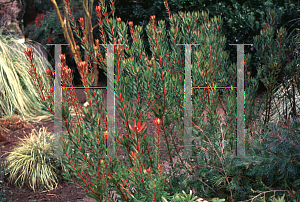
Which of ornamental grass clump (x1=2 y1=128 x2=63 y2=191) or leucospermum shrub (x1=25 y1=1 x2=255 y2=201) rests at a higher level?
leucospermum shrub (x1=25 y1=1 x2=255 y2=201)

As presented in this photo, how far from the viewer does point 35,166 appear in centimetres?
318

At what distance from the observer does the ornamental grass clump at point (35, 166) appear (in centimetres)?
306

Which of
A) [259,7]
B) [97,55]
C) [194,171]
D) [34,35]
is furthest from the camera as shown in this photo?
[34,35]

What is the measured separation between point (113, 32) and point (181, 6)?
4194mm

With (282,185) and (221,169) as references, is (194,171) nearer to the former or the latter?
(221,169)

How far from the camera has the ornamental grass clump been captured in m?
3.06

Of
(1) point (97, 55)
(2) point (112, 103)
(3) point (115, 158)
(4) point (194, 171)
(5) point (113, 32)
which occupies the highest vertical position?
(5) point (113, 32)

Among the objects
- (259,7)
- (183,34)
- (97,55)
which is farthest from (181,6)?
(97,55)

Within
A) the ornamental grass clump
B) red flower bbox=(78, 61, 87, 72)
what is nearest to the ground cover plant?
red flower bbox=(78, 61, 87, 72)

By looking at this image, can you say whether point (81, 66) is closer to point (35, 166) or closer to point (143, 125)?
point (143, 125)

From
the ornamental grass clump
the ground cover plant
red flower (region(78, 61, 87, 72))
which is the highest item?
red flower (region(78, 61, 87, 72))

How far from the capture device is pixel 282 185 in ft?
4.50

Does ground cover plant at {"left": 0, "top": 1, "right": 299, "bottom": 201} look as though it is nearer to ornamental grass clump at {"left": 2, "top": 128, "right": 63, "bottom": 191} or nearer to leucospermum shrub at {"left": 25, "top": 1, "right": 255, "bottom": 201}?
leucospermum shrub at {"left": 25, "top": 1, "right": 255, "bottom": 201}

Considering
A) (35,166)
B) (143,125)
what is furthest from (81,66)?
(35,166)
